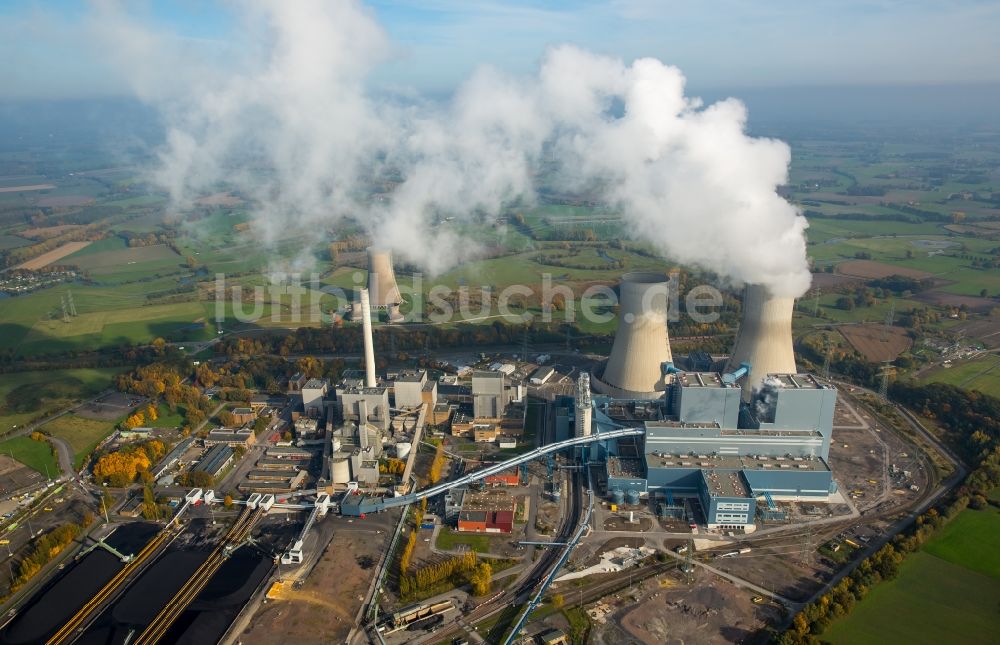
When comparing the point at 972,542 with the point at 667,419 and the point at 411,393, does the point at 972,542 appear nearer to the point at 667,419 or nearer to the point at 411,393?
the point at 667,419

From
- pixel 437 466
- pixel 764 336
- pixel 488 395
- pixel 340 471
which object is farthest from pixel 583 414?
pixel 340 471

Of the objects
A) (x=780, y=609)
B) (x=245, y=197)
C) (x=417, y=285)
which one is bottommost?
(x=780, y=609)

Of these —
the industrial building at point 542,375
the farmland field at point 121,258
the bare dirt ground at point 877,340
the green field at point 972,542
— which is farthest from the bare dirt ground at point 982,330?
the farmland field at point 121,258

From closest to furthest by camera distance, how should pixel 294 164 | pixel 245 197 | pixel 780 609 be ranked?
pixel 780 609 < pixel 294 164 < pixel 245 197

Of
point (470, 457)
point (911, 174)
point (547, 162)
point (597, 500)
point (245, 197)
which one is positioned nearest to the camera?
point (597, 500)

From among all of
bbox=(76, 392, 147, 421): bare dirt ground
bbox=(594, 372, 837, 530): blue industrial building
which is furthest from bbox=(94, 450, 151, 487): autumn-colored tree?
bbox=(594, 372, 837, 530): blue industrial building

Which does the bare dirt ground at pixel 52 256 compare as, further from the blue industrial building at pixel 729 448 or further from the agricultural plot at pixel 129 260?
the blue industrial building at pixel 729 448

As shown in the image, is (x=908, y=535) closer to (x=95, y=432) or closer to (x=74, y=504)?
(x=74, y=504)

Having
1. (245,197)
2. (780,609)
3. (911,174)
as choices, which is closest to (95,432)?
(780,609)
